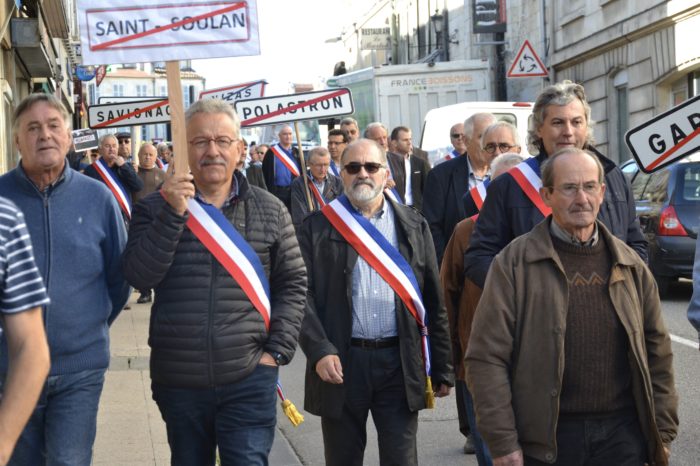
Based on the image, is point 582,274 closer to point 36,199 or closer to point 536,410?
point 536,410

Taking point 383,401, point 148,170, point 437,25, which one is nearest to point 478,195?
point 383,401

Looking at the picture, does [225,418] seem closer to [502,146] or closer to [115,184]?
[502,146]

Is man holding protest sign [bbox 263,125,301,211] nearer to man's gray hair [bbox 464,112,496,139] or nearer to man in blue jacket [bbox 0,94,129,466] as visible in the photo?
man's gray hair [bbox 464,112,496,139]

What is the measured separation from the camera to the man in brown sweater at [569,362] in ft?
13.4

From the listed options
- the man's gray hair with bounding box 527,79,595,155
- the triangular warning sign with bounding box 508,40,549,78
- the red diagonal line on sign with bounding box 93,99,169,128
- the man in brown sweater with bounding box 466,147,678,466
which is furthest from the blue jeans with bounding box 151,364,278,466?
the triangular warning sign with bounding box 508,40,549,78

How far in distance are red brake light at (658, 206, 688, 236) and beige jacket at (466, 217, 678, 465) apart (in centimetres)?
967

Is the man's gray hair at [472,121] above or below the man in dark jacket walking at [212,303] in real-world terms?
above

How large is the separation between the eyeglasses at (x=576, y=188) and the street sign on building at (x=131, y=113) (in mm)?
6749

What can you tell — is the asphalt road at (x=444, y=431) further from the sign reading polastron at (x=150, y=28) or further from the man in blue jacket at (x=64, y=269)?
the sign reading polastron at (x=150, y=28)

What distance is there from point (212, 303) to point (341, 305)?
0.83m

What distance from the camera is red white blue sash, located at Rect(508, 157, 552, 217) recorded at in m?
5.23

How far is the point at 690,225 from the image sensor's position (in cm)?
1356

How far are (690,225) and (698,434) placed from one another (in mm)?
6569

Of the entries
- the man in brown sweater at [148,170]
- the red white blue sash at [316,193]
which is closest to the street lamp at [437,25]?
the man in brown sweater at [148,170]
